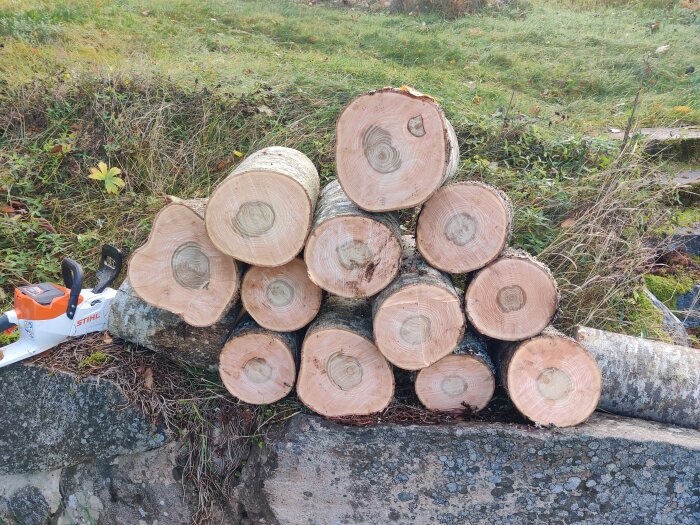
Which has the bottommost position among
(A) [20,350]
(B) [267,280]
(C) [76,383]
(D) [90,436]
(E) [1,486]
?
(E) [1,486]

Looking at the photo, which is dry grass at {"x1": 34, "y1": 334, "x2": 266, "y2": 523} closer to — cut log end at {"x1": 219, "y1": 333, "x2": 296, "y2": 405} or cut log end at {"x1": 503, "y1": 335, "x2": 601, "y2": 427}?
cut log end at {"x1": 219, "y1": 333, "x2": 296, "y2": 405}

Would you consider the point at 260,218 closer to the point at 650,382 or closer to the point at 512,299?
the point at 512,299

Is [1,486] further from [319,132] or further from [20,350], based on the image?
[319,132]

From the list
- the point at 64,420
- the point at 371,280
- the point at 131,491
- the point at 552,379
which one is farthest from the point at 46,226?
the point at 552,379

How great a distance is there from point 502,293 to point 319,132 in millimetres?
2356

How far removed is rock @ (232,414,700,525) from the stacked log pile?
0.45 feet

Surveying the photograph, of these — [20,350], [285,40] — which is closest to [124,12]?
[285,40]

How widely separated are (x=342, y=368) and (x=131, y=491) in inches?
51.8

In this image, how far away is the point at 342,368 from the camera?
229cm

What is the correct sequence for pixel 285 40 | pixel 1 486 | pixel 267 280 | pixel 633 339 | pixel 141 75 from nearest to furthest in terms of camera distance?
pixel 267 280, pixel 633 339, pixel 1 486, pixel 141 75, pixel 285 40

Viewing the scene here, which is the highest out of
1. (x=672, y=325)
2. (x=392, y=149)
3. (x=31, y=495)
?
(x=392, y=149)

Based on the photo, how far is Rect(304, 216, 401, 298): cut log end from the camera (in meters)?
2.00

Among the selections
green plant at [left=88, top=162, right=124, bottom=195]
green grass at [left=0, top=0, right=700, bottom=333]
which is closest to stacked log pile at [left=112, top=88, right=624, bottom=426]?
green grass at [left=0, top=0, right=700, bottom=333]

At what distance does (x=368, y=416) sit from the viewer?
2383 millimetres
